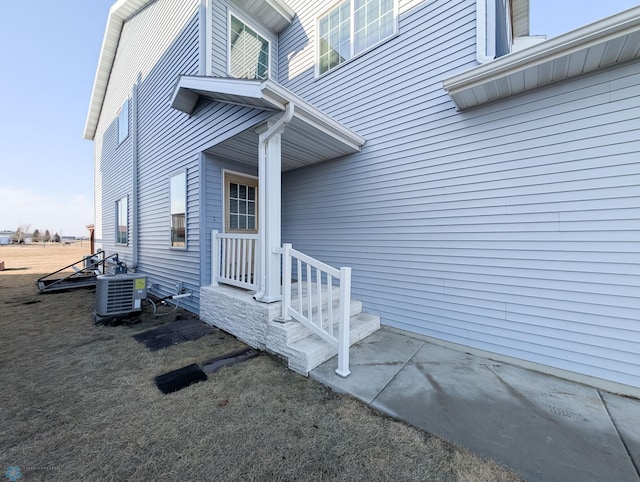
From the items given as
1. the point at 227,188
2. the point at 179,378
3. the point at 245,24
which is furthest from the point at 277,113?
the point at 245,24

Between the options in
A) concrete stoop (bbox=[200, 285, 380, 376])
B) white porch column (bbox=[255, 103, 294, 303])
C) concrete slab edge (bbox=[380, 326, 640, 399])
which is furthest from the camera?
white porch column (bbox=[255, 103, 294, 303])

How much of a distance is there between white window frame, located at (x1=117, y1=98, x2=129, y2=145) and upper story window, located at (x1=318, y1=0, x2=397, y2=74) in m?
6.74

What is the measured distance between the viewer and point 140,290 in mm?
4672

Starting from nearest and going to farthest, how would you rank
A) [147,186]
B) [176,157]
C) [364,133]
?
[364,133], [176,157], [147,186]

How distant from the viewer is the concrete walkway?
5.47 ft

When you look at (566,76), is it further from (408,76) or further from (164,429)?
(164,429)

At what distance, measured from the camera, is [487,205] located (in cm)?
313

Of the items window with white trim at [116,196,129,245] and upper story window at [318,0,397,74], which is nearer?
upper story window at [318,0,397,74]

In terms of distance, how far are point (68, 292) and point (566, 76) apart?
34.8ft

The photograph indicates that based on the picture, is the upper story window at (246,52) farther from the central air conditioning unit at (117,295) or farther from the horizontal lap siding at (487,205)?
the central air conditioning unit at (117,295)

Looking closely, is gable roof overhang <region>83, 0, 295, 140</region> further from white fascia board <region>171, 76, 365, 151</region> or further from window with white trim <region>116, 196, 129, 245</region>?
window with white trim <region>116, 196, 129, 245</region>

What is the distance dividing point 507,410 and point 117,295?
559cm

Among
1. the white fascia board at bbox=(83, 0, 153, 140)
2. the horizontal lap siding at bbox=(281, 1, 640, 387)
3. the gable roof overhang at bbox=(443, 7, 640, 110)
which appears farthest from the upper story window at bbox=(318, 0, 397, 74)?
the white fascia board at bbox=(83, 0, 153, 140)

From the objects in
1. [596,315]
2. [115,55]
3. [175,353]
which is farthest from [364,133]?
[115,55]
